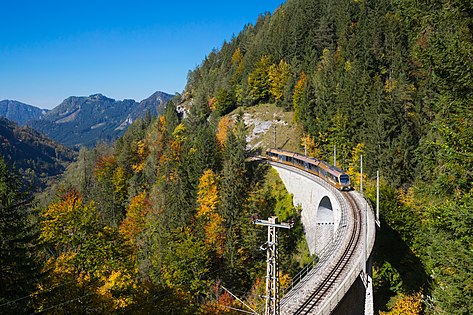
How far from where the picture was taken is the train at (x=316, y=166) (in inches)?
1625

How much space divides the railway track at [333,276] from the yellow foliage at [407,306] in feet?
17.9

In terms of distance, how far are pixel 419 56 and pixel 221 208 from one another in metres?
35.3

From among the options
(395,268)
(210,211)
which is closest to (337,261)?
(395,268)

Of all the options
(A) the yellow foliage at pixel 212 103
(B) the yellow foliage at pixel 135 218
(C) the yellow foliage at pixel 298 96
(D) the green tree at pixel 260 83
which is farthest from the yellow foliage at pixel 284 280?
(A) the yellow foliage at pixel 212 103

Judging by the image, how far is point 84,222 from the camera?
37375mm

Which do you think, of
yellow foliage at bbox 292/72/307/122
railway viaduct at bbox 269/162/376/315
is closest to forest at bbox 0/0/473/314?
yellow foliage at bbox 292/72/307/122

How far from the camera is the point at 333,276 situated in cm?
2266

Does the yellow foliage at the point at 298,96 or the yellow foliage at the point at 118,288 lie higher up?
the yellow foliage at the point at 298,96

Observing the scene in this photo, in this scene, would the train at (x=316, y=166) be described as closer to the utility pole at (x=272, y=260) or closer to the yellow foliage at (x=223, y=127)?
the yellow foliage at (x=223, y=127)

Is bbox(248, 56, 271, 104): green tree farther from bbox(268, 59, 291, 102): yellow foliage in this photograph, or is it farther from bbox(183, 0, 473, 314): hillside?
bbox(268, 59, 291, 102): yellow foliage

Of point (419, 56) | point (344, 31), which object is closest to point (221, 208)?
point (419, 56)

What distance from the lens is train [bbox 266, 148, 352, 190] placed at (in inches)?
1625

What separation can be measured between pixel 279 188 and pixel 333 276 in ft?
110

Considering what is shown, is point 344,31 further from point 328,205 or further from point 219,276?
point 219,276
